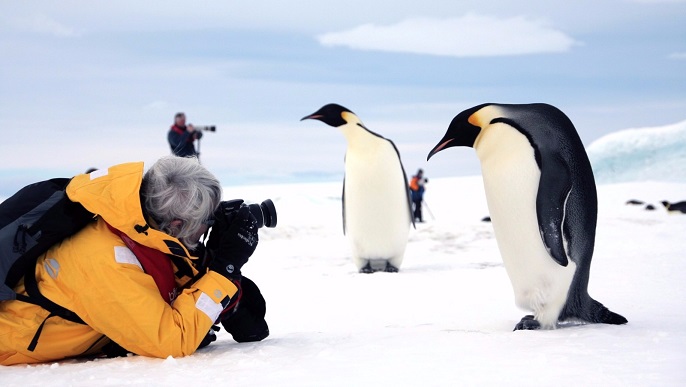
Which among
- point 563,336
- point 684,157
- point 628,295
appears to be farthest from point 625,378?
point 684,157

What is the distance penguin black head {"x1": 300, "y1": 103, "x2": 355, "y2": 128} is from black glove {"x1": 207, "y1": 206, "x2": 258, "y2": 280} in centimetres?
449

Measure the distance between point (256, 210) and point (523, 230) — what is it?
1179mm

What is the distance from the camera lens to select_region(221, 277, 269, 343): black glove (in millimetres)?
2426

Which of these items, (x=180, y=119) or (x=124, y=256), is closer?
(x=124, y=256)

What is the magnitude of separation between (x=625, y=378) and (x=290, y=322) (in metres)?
2.06

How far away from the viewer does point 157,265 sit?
2182 mm

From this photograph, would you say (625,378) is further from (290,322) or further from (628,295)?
(628,295)

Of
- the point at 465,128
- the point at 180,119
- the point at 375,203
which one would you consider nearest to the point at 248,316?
the point at 465,128

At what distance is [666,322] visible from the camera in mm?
3057

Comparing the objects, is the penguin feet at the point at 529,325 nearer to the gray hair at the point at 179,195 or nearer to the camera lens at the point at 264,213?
the camera lens at the point at 264,213

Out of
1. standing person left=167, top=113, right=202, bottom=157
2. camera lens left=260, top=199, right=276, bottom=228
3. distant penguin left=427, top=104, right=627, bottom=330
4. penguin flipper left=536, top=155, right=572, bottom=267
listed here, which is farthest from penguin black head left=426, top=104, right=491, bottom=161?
standing person left=167, top=113, right=202, bottom=157

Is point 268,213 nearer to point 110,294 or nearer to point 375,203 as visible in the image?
point 110,294

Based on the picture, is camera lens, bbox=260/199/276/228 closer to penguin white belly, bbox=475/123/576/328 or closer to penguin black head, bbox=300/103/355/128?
penguin white belly, bbox=475/123/576/328

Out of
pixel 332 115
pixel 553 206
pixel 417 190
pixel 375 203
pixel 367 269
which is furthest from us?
pixel 417 190
